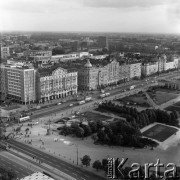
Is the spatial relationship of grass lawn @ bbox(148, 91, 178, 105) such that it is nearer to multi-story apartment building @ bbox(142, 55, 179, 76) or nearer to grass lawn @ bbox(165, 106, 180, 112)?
grass lawn @ bbox(165, 106, 180, 112)

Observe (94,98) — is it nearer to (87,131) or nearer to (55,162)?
(87,131)

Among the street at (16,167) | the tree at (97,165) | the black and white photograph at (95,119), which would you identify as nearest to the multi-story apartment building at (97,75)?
the black and white photograph at (95,119)

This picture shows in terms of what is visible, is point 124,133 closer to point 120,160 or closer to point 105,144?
point 105,144

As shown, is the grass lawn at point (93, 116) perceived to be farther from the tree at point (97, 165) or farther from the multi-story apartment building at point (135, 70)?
the multi-story apartment building at point (135, 70)

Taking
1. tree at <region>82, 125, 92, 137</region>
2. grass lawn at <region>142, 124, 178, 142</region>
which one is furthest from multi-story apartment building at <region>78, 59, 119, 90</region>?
tree at <region>82, 125, 92, 137</region>

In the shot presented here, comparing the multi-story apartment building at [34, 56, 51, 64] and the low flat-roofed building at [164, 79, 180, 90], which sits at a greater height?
the multi-story apartment building at [34, 56, 51, 64]

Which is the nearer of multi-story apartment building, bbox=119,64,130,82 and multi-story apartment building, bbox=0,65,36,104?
multi-story apartment building, bbox=0,65,36,104

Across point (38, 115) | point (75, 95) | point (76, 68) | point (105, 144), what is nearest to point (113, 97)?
point (75, 95)
